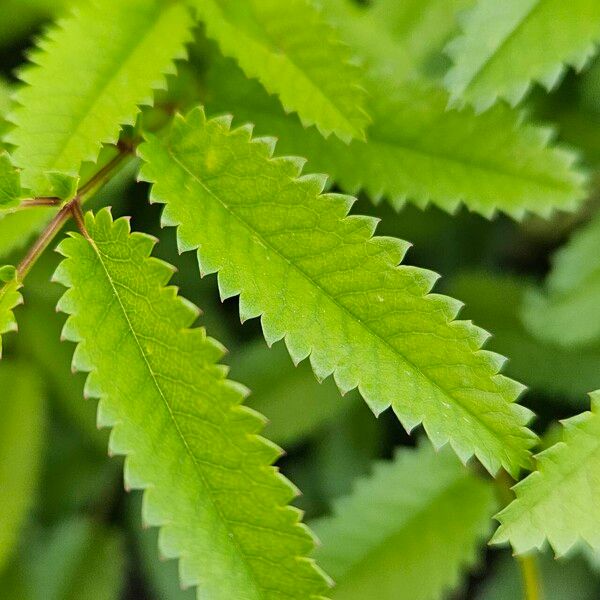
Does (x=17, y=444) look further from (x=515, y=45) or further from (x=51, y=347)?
(x=515, y=45)

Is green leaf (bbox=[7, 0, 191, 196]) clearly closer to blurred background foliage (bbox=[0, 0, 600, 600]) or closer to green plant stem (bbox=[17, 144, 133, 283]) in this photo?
green plant stem (bbox=[17, 144, 133, 283])

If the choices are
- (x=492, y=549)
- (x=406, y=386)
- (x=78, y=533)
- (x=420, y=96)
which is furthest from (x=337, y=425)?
(x=406, y=386)

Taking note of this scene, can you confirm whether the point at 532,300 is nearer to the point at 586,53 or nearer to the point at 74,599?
the point at 586,53

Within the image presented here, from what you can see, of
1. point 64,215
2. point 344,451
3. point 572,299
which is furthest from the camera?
point 344,451

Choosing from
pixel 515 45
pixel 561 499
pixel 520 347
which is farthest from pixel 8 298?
pixel 520 347

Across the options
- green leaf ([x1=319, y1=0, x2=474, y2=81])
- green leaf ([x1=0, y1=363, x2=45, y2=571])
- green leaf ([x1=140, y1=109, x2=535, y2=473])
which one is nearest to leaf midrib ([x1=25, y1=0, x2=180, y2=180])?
green leaf ([x1=140, y1=109, x2=535, y2=473])

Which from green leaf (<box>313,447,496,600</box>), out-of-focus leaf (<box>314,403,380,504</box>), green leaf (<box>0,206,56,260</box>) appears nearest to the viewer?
green leaf (<box>0,206,56,260</box>)
